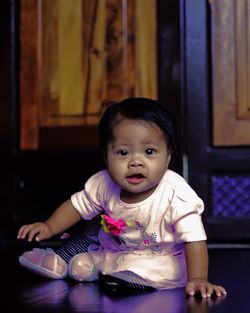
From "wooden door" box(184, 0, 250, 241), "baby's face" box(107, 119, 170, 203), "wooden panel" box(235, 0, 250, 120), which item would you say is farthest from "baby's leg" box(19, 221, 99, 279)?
"wooden panel" box(235, 0, 250, 120)

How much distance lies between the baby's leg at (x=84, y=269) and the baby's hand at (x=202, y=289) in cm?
30

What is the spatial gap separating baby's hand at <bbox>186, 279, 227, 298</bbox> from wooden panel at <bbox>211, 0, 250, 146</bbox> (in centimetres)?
109

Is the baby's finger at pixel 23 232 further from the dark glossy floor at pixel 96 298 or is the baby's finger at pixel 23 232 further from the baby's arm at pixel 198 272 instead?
the baby's arm at pixel 198 272

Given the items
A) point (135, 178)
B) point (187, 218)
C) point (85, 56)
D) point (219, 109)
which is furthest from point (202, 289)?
point (85, 56)

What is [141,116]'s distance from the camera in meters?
1.31

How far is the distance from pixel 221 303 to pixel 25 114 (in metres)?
1.44

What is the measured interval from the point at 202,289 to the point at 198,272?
0.16ft

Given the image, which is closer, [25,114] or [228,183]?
[228,183]

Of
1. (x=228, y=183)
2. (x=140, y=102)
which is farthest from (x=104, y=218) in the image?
(x=228, y=183)

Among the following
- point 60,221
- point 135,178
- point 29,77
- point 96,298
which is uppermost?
point 29,77

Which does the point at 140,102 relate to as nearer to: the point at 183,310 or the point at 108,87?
the point at 183,310

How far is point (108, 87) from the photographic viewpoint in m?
2.37

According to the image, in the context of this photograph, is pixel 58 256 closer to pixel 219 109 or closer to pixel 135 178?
pixel 135 178

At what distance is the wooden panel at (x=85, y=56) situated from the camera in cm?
233
